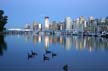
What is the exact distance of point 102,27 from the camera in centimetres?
14225

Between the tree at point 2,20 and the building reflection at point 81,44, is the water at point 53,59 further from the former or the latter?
the tree at point 2,20

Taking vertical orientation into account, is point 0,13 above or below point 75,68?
above

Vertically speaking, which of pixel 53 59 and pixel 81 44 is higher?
pixel 53 59

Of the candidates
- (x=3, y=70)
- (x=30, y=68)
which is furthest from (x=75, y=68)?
(x=3, y=70)

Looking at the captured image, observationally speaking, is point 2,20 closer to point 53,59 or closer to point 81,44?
point 81,44

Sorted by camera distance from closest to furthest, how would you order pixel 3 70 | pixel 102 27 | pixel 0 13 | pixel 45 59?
pixel 3 70 → pixel 45 59 → pixel 0 13 → pixel 102 27

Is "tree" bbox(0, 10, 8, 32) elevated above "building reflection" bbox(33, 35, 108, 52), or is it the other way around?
"tree" bbox(0, 10, 8, 32)

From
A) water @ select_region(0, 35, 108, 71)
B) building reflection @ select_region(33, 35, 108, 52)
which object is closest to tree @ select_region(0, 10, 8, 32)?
building reflection @ select_region(33, 35, 108, 52)

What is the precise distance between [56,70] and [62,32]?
16635 cm

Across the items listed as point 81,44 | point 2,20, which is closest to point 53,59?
point 81,44

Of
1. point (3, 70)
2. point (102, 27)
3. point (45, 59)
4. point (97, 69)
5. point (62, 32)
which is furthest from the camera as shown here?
point (62, 32)

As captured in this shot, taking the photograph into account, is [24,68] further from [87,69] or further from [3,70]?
[87,69]

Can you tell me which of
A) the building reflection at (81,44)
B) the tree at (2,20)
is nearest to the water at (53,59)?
the building reflection at (81,44)

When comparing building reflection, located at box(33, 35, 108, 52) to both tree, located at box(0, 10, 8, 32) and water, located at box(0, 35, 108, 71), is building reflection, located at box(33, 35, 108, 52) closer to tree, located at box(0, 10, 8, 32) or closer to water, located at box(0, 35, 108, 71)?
water, located at box(0, 35, 108, 71)
